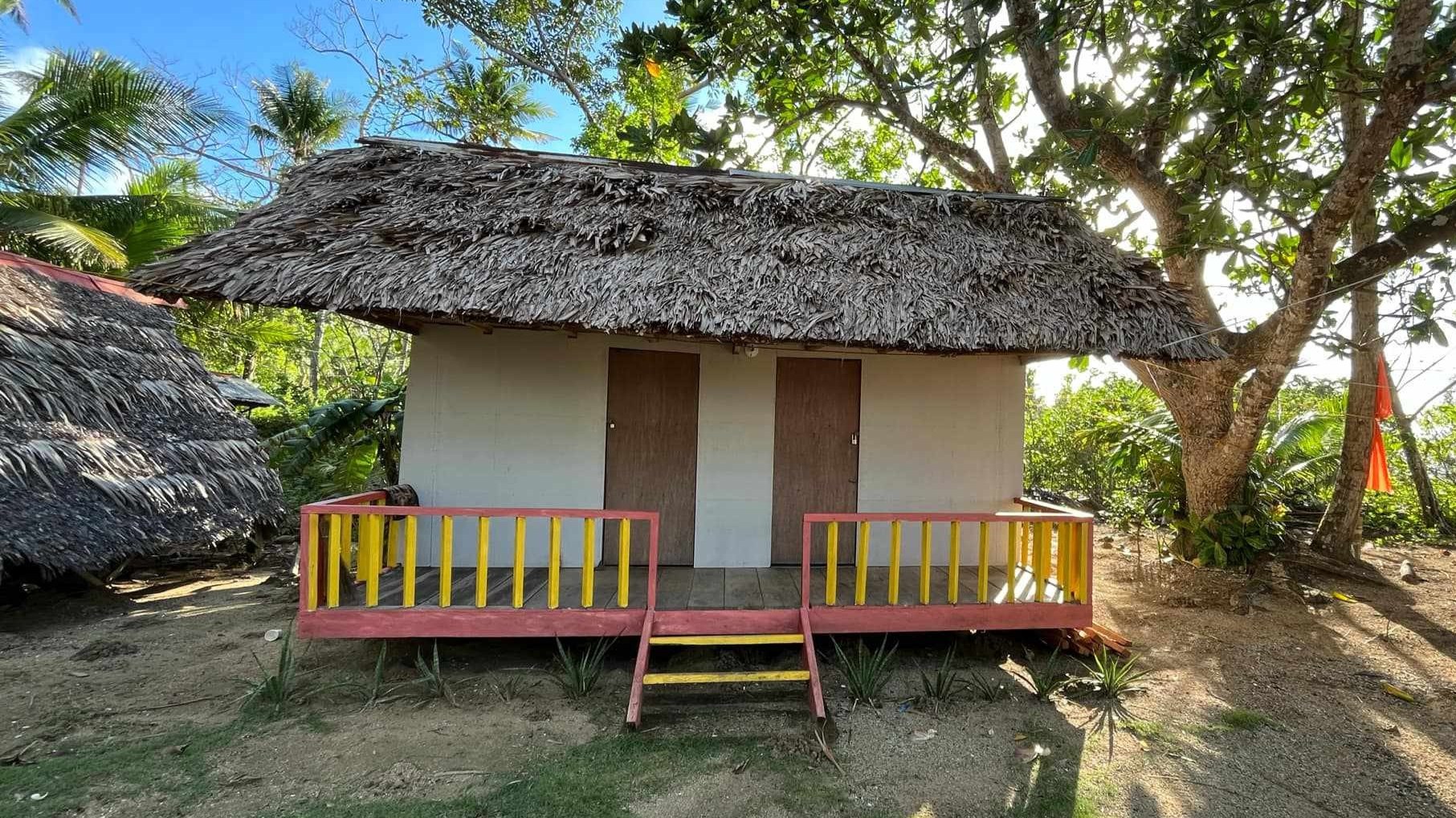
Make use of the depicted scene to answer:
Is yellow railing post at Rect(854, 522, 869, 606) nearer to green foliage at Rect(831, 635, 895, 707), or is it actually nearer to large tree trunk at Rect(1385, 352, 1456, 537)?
green foliage at Rect(831, 635, 895, 707)

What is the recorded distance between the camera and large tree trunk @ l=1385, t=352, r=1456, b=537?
745 cm

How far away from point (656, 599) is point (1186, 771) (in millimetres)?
2980

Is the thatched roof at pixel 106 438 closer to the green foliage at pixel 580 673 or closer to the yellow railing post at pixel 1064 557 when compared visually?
the green foliage at pixel 580 673

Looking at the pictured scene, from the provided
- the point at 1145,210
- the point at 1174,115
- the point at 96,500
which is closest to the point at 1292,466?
the point at 1145,210

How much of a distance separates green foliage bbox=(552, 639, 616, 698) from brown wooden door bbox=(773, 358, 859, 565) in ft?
5.93

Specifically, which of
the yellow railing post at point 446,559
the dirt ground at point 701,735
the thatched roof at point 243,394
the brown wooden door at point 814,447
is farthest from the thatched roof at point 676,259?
the thatched roof at point 243,394

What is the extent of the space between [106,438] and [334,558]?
338 centimetres

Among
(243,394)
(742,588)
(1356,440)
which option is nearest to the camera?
(742,588)

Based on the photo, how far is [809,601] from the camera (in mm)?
3812

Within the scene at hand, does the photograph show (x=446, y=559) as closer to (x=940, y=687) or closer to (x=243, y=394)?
(x=940, y=687)

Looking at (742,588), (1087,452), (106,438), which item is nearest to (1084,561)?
(742,588)

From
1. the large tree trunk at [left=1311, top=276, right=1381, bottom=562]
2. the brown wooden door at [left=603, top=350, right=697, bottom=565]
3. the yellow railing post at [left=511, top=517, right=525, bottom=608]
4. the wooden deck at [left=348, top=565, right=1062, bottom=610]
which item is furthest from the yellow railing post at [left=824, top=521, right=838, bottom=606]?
the large tree trunk at [left=1311, top=276, right=1381, bottom=562]

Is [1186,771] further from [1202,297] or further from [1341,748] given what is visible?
[1202,297]

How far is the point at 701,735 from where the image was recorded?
10.0ft
